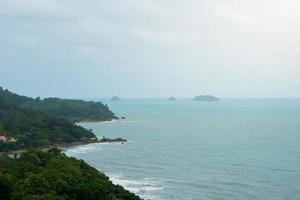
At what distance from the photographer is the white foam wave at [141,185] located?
50019 mm

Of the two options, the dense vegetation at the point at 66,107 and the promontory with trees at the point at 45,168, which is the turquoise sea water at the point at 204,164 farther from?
the dense vegetation at the point at 66,107

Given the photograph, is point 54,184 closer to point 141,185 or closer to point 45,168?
point 45,168

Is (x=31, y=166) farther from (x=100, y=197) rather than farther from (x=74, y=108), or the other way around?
(x=74, y=108)

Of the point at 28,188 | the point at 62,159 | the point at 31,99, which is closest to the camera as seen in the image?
the point at 28,188

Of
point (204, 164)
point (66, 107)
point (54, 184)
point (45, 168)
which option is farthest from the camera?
point (66, 107)

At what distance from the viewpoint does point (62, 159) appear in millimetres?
52688

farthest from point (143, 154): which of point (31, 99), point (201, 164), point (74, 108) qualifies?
point (31, 99)

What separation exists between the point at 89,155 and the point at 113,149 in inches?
347

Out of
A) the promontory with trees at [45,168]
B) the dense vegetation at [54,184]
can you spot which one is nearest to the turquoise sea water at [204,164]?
the promontory with trees at [45,168]

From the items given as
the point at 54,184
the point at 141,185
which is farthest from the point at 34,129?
the point at 54,184

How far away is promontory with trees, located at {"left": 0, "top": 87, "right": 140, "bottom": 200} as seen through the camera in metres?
37.7

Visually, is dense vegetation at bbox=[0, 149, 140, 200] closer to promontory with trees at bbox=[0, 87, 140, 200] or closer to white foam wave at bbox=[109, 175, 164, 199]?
promontory with trees at bbox=[0, 87, 140, 200]

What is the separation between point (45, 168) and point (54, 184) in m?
9.14

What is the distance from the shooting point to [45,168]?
48.5 metres
